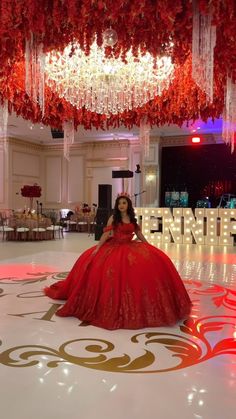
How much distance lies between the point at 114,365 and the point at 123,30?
10.9 feet

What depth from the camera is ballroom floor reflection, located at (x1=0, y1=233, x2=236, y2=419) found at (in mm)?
2111

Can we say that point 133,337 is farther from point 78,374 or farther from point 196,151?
point 196,151

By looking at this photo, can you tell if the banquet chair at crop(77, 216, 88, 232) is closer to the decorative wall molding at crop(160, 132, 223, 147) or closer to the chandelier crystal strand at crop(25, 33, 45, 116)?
the decorative wall molding at crop(160, 132, 223, 147)

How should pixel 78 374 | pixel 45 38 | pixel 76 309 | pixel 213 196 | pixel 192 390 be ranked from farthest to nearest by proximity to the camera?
1. pixel 213 196
2. pixel 45 38
3. pixel 76 309
4. pixel 78 374
5. pixel 192 390

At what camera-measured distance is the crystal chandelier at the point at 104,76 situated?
16.4ft

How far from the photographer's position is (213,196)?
1492cm

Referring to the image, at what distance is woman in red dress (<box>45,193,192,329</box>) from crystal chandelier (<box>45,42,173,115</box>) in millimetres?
2106

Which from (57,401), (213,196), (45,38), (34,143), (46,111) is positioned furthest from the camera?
(34,143)

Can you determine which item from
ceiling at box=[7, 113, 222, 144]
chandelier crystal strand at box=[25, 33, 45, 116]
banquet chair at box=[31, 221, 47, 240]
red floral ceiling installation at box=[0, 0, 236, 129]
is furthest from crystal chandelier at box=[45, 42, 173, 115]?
ceiling at box=[7, 113, 222, 144]

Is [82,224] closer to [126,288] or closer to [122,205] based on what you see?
[122,205]

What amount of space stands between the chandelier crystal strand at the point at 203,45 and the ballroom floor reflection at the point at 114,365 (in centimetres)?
269

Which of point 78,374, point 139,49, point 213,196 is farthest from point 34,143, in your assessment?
point 78,374

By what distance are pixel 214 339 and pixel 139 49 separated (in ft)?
11.5

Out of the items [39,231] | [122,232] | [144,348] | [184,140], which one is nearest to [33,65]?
[122,232]
